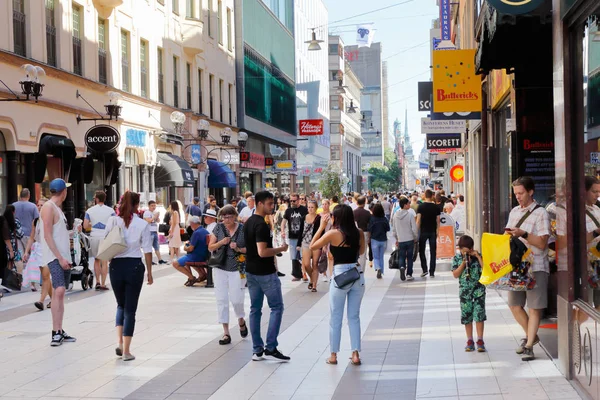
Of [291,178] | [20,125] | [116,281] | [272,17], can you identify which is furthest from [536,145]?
[291,178]

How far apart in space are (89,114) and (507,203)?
14.2 m

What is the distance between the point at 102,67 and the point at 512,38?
19.1m

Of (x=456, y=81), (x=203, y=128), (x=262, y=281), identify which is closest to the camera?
(x=262, y=281)

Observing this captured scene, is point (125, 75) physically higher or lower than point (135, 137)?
higher

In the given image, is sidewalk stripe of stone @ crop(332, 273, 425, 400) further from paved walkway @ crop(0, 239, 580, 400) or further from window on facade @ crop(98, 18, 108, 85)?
window on facade @ crop(98, 18, 108, 85)

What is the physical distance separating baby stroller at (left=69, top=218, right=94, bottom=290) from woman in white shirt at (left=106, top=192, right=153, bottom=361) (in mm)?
6423

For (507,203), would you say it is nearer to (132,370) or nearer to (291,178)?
(132,370)

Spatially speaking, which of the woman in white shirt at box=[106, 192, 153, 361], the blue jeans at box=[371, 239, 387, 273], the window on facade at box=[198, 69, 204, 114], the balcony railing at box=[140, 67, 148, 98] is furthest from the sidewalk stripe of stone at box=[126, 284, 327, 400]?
the window on facade at box=[198, 69, 204, 114]

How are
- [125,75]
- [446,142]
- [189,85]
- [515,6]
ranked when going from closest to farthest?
[515,6], [125,75], [446,142], [189,85]

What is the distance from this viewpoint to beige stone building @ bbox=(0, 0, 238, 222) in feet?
70.3

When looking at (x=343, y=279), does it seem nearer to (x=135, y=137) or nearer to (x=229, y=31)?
(x=135, y=137)

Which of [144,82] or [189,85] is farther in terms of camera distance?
[189,85]

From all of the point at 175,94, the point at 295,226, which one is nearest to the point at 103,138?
the point at 295,226

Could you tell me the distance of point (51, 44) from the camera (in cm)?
2353
